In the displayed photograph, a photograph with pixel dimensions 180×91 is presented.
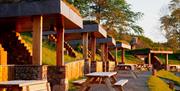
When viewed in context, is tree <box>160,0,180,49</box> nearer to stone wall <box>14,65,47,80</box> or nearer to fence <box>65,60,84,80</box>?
fence <box>65,60,84,80</box>

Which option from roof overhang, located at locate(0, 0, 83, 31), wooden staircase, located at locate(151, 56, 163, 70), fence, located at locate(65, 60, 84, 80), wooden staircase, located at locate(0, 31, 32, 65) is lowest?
wooden staircase, located at locate(151, 56, 163, 70)

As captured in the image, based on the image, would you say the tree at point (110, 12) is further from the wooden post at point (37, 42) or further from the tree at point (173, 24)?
the wooden post at point (37, 42)

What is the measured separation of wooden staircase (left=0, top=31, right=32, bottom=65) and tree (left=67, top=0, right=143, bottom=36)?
1498 inches

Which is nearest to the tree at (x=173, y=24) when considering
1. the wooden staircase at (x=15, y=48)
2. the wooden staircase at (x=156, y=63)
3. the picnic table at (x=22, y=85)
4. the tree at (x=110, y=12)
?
the tree at (x=110, y=12)

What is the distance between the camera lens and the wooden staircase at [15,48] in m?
19.1

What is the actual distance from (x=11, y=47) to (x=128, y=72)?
11.8 metres

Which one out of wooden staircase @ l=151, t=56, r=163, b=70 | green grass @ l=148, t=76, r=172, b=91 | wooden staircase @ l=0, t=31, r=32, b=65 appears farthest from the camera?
wooden staircase @ l=151, t=56, r=163, b=70

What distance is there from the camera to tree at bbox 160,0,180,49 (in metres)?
77.1

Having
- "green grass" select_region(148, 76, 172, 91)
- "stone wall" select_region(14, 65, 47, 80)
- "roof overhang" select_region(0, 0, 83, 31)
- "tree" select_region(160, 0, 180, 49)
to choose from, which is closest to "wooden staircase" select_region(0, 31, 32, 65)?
"stone wall" select_region(14, 65, 47, 80)

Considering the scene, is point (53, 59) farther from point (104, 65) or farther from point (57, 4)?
point (57, 4)

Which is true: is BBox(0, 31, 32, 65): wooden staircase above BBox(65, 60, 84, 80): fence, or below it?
above

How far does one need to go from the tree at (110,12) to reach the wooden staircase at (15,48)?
38062 mm

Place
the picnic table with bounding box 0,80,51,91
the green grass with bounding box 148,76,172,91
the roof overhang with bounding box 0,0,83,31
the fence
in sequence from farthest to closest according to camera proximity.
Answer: the fence < the green grass with bounding box 148,76,172,91 < the roof overhang with bounding box 0,0,83,31 < the picnic table with bounding box 0,80,51,91

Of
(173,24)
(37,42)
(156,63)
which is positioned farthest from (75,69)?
(173,24)
